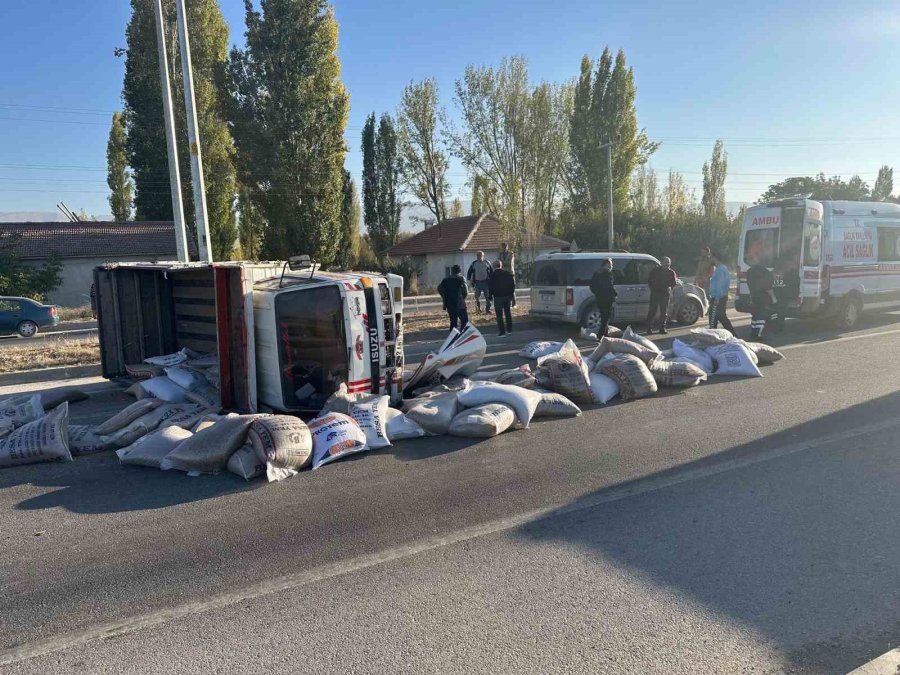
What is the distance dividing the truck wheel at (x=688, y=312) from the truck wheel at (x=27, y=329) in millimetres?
18948

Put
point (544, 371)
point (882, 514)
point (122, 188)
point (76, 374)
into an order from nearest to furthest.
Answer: point (882, 514)
point (544, 371)
point (76, 374)
point (122, 188)

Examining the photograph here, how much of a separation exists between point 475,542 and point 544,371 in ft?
13.2

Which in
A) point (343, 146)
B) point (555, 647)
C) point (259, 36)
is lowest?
point (555, 647)

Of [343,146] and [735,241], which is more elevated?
[343,146]

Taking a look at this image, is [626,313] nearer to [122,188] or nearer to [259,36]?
[259,36]

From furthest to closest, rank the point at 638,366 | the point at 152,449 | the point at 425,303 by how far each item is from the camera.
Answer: the point at 425,303
the point at 638,366
the point at 152,449

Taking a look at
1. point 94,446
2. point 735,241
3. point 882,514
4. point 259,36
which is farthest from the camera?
point 735,241

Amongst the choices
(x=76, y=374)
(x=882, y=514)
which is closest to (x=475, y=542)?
(x=882, y=514)

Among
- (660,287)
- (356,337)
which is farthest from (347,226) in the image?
(356,337)

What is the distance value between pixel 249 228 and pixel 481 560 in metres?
35.3

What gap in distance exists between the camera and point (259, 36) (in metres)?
28.3

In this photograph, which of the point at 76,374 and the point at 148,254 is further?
the point at 148,254

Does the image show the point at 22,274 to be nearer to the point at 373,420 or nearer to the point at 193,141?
the point at 193,141

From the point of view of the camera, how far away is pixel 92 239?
1405 inches
